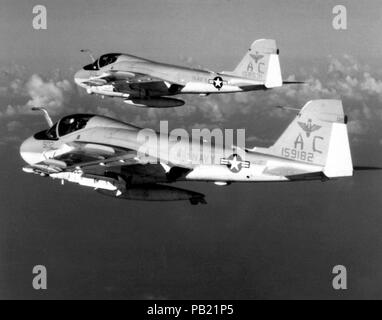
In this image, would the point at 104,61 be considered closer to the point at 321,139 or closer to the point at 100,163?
the point at 100,163

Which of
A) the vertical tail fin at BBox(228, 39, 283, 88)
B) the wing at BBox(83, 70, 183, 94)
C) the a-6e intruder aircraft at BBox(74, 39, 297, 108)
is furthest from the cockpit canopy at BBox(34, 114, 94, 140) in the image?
the vertical tail fin at BBox(228, 39, 283, 88)

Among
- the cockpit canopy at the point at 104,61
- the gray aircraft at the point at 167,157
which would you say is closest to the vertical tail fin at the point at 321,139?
the gray aircraft at the point at 167,157

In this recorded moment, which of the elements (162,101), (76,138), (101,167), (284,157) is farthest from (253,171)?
(162,101)

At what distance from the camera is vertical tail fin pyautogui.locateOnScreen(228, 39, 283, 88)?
85.9 ft

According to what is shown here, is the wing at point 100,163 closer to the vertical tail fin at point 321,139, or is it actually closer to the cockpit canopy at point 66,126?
the cockpit canopy at point 66,126

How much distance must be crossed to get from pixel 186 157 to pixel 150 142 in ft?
3.77

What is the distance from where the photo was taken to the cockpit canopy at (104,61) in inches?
1105

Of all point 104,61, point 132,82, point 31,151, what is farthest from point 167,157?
point 104,61

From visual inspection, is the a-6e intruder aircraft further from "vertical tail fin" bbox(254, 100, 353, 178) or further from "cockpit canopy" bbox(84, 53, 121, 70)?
"vertical tail fin" bbox(254, 100, 353, 178)

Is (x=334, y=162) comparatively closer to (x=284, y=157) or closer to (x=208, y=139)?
(x=284, y=157)

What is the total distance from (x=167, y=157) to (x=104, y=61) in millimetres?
7845

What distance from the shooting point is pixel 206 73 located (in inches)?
1043

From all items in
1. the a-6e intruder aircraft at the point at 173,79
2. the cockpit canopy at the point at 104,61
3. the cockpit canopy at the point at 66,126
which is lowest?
the cockpit canopy at the point at 66,126

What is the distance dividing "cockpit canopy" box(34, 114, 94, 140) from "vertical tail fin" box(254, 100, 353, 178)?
19.4 feet
